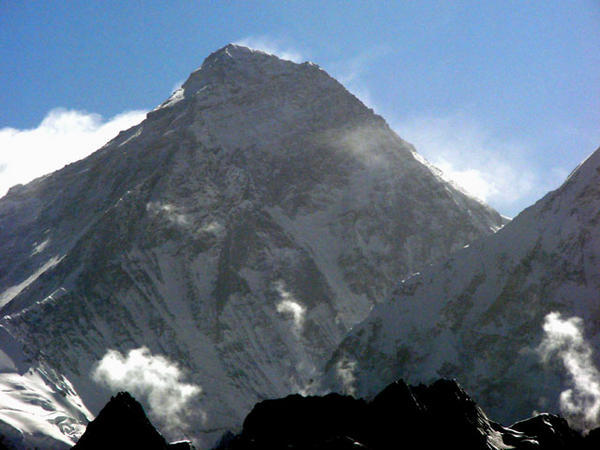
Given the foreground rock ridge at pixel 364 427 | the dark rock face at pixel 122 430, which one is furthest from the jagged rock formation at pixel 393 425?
the dark rock face at pixel 122 430

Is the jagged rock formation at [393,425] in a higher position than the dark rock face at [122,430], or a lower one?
lower

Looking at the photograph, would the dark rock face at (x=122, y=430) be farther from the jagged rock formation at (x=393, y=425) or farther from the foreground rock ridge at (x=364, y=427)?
the jagged rock formation at (x=393, y=425)

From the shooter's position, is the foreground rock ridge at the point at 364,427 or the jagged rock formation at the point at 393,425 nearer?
the foreground rock ridge at the point at 364,427

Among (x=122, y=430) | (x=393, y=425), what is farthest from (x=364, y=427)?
(x=122, y=430)

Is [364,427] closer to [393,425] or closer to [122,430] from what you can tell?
[393,425]

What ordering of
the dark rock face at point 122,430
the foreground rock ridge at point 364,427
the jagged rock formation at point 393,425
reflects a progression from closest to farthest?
1. the dark rock face at point 122,430
2. the foreground rock ridge at point 364,427
3. the jagged rock formation at point 393,425

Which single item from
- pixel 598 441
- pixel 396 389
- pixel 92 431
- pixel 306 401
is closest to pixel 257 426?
pixel 306 401

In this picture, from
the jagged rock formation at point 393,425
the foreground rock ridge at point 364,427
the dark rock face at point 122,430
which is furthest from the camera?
the jagged rock formation at point 393,425

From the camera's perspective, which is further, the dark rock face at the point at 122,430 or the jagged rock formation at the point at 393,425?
the jagged rock formation at the point at 393,425
